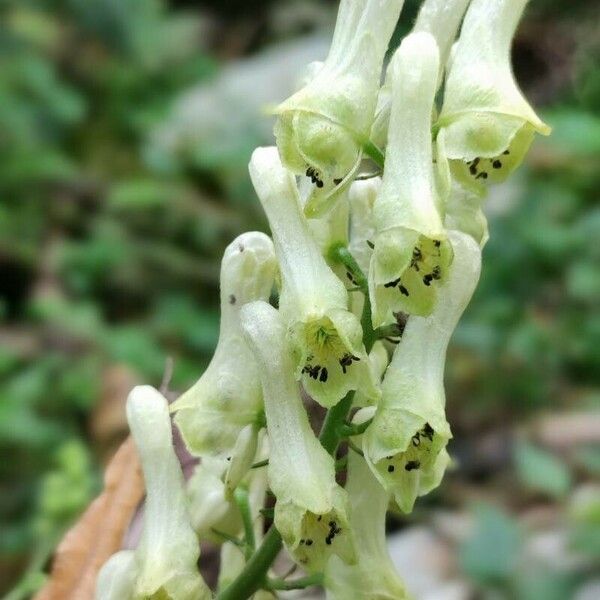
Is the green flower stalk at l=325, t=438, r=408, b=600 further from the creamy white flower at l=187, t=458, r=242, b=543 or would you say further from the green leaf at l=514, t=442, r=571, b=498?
the green leaf at l=514, t=442, r=571, b=498

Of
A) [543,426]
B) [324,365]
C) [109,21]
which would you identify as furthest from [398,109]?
[109,21]

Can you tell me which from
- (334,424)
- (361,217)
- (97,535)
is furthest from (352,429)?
(97,535)

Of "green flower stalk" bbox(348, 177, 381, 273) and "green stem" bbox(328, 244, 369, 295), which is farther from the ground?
"green flower stalk" bbox(348, 177, 381, 273)

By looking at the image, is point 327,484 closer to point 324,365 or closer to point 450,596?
point 324,365

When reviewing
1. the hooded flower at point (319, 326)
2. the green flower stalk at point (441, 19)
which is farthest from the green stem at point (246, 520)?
the green flower stalk at point (441, 19)

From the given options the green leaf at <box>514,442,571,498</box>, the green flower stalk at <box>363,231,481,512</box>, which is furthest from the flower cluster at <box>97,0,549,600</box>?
the green leaf at <box>514,442,571,498</box>
